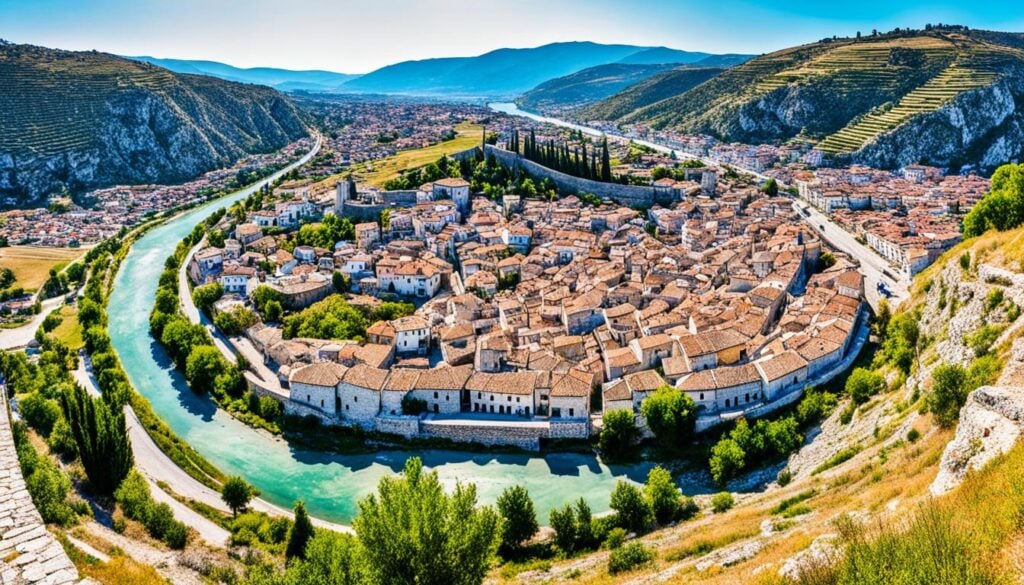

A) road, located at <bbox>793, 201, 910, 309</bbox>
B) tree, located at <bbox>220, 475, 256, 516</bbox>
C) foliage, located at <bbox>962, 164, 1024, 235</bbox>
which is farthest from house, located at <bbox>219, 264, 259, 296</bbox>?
foliage, located at <bbox>962, 164, 1024, 235</bbox>

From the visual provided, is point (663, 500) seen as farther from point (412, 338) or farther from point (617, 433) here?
point (412, 338)

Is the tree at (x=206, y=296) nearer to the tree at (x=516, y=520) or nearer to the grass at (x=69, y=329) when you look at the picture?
the grass at (x=69, y=329)

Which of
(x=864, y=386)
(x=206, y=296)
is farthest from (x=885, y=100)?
(x=206, y=296)

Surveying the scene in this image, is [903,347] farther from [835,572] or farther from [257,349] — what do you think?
[257,349]

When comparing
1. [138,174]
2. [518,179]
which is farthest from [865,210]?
[138,174]

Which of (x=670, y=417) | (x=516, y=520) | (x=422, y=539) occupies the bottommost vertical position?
(x=516, y=520)
